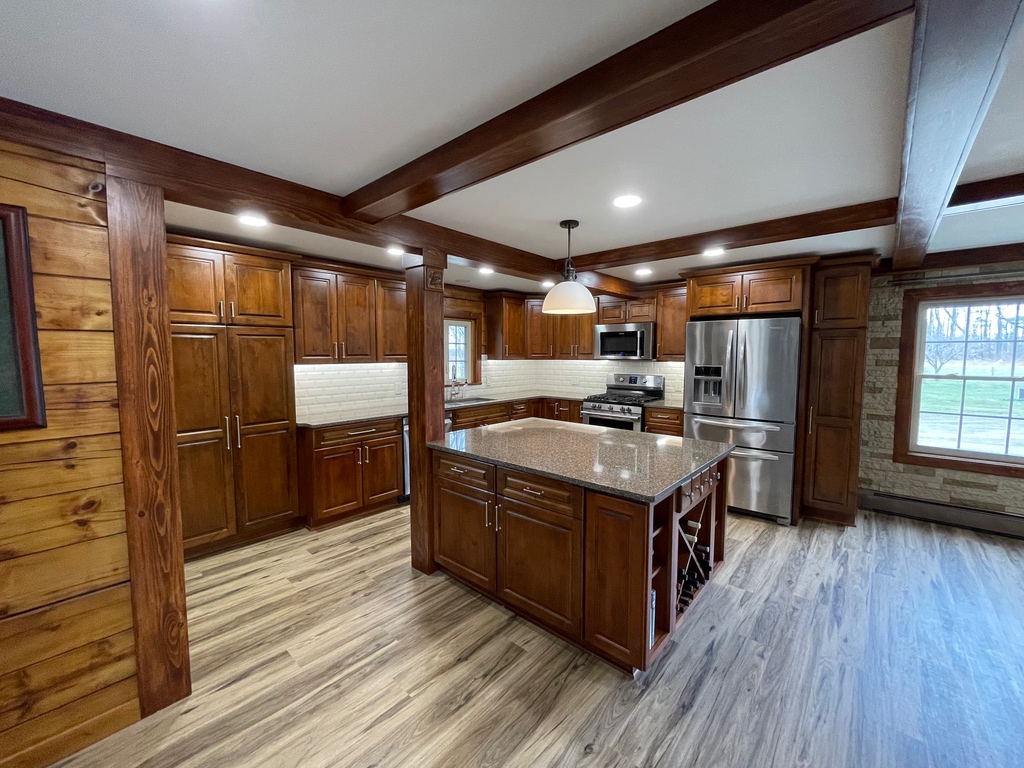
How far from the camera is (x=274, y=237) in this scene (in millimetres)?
3127

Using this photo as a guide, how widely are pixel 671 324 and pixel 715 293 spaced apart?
0.94m

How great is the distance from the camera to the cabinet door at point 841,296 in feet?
11.6

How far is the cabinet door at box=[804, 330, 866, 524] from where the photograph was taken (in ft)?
12.0

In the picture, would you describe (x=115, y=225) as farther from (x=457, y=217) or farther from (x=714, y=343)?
(x=714, y=343)

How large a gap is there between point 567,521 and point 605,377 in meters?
3.81

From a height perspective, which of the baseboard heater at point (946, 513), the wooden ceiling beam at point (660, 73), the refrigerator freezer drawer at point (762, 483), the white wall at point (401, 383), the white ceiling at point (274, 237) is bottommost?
the baseboard heater at point (946, 513)

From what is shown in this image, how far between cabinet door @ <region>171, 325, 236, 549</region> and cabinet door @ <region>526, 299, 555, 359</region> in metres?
3.52

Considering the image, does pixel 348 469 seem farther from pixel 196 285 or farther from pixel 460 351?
pixel 460 351

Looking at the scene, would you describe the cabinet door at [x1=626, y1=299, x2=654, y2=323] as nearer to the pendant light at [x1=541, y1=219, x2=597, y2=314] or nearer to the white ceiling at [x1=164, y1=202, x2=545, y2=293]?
the white ceiling at [x1=164, y1=202, x2=545, y2=293]

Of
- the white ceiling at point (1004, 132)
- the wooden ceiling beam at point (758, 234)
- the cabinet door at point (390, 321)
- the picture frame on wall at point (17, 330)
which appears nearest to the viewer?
the white ceiling at point (1004, 132)

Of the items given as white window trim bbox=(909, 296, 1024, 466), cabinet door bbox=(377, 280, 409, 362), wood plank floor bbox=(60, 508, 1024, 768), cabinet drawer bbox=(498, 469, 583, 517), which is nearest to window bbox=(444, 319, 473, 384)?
cabinet door bbox=(377, 280, 409, 362)

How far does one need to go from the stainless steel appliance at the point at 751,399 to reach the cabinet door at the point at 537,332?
2085mm

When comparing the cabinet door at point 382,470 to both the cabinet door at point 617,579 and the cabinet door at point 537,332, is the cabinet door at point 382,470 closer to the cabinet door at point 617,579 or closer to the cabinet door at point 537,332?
the cabinet door at point 537,332

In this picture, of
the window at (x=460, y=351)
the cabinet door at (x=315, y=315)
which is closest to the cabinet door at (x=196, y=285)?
the cabinet door at (x=315, y=315)
